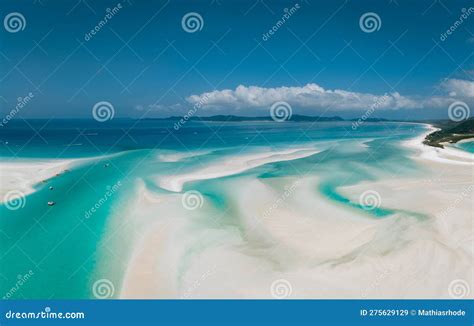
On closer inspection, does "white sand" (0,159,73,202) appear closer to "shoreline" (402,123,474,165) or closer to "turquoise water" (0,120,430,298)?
"turquoise water" (0,120,430,298)

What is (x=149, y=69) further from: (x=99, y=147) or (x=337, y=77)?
(x=337, y=77)

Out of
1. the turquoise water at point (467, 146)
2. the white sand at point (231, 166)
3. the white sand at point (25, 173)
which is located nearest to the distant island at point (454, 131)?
the turquoise water at point (467, 146)

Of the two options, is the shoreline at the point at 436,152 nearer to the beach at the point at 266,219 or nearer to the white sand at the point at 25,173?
the beach at the point at 266,219

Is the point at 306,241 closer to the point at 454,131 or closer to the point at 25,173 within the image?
the point at 454,131

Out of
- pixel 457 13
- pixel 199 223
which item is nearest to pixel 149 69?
pixel 199 223

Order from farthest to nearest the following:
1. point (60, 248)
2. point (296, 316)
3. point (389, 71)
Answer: point (389, 71) → point (60, 248) → point (296, 316)

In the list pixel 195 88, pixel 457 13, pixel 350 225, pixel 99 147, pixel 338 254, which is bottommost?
pixel 338 254

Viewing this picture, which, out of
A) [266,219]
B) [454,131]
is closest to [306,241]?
[266,219]
